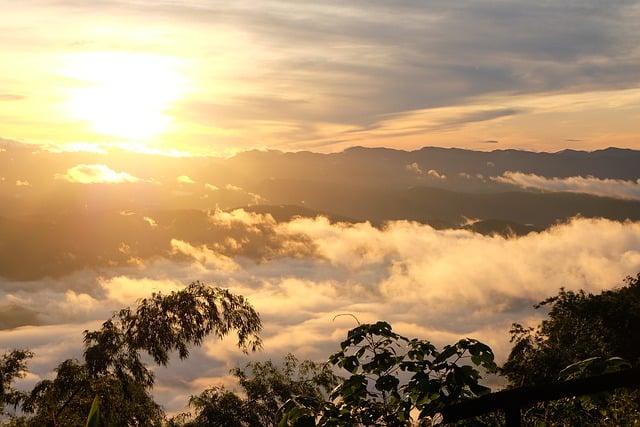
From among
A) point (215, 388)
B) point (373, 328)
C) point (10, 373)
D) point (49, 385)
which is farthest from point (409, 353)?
point (215, 388)

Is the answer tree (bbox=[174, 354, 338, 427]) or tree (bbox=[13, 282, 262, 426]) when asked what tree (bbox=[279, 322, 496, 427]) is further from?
tree (bbox=[174, 354, 338, 427])

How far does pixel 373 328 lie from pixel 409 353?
0.36 m

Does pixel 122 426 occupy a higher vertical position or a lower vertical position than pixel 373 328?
lower

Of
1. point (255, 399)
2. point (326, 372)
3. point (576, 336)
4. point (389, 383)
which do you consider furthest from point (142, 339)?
point (576, 336)

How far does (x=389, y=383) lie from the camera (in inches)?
200

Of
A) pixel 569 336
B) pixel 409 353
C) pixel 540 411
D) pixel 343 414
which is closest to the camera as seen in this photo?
pixel 343 414

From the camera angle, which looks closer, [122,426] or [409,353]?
[409,353]

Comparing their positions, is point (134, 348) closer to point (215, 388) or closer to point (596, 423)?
point (215, 388)

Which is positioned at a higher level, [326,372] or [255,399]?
[326,372]

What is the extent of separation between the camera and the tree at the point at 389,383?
4.57 m

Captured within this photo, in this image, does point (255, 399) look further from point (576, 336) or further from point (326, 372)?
point (576, 336)

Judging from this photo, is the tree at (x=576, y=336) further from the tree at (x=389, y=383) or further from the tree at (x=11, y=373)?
the tree at (x=389, y=383)

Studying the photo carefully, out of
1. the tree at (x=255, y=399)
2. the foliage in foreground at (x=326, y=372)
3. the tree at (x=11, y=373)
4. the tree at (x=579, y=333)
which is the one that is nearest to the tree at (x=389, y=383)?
the foliage in foreground at (x=326, y=372)

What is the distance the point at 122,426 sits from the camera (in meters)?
18.2
